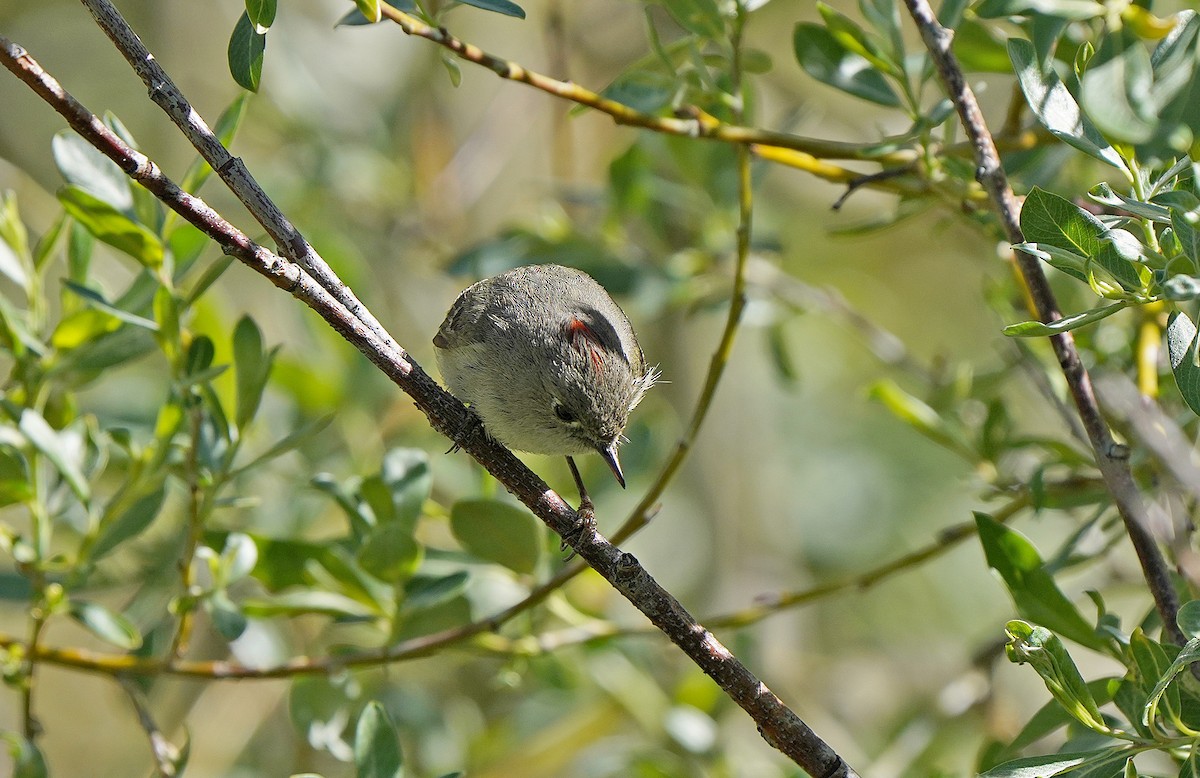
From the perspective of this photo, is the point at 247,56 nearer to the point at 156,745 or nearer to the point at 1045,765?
the point at 156,745

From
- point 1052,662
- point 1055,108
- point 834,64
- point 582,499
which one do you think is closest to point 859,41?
point 834,64

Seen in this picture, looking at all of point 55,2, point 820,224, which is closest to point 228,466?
point 820,224

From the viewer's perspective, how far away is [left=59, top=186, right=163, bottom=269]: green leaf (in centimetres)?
174

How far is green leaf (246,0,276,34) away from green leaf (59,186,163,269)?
468mm

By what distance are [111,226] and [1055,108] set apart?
56.7 inches

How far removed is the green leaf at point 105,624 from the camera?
197cm

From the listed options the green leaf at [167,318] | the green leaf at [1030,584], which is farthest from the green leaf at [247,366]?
the green leaf at [1030,584]

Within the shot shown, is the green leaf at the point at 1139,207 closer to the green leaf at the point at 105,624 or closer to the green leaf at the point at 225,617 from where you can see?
the green leaf at the point at 225,617

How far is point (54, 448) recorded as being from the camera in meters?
1.91

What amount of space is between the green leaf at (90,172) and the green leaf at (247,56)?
46 cm

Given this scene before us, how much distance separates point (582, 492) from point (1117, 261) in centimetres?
151

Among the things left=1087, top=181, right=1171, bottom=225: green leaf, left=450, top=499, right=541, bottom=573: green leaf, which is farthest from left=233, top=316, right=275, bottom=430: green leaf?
left=1087, top=181, right=1171, bottom=225: green leaf

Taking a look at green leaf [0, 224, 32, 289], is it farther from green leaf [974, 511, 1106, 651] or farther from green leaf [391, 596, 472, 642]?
green leaf [974, 511, 1106, 651]

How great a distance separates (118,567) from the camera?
3000 mm
